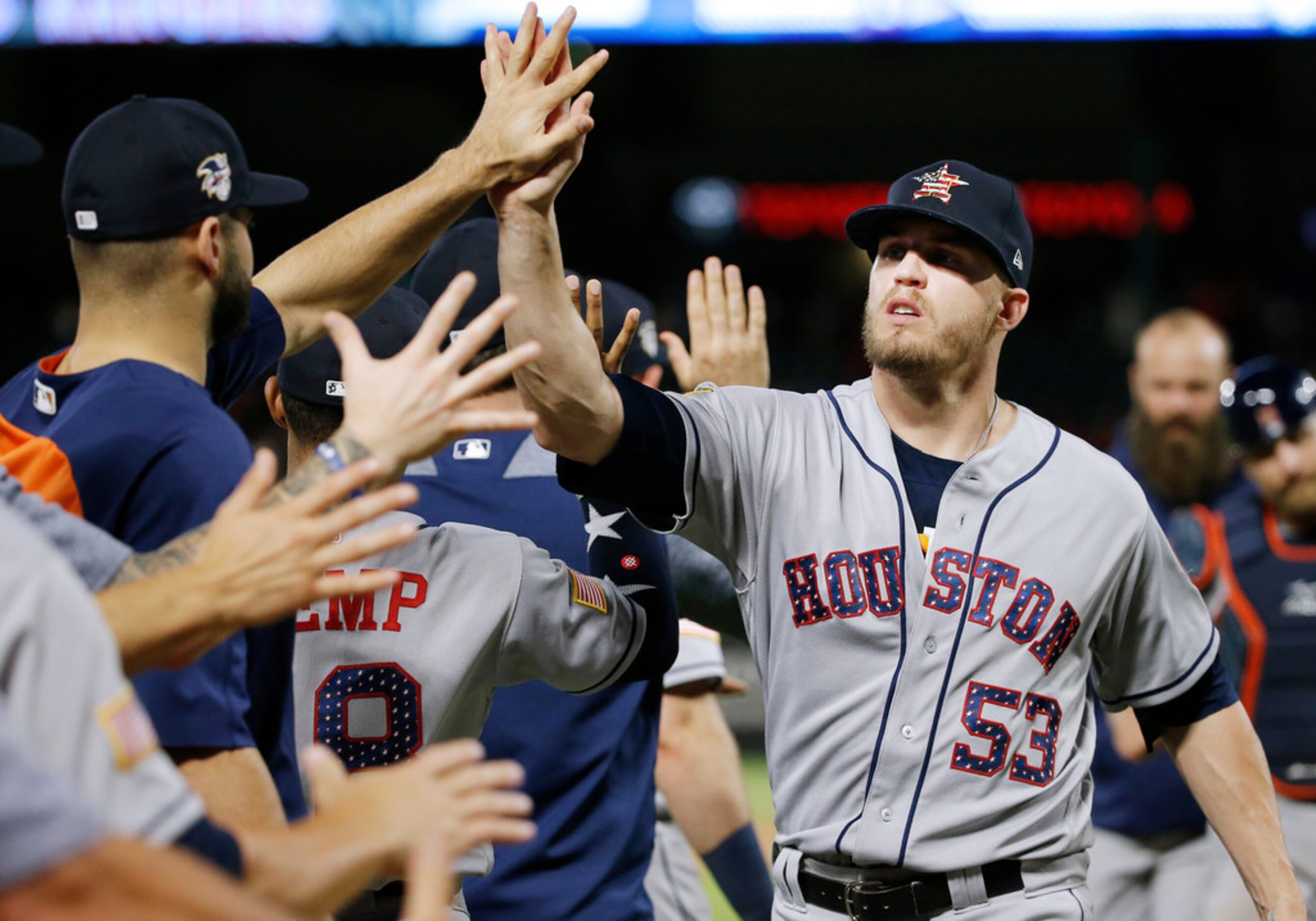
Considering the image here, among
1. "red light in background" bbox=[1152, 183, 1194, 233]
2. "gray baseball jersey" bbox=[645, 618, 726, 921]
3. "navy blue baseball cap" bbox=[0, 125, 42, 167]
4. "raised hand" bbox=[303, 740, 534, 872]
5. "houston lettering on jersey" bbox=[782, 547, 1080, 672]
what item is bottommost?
"gray baseball jersey" bbox=[645, 618, 726, 921]

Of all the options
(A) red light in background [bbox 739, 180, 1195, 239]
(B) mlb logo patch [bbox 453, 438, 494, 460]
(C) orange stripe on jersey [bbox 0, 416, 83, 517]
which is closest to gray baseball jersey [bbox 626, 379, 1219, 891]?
(B) mlb logo patch [bbox 453, 438, 494, 460]

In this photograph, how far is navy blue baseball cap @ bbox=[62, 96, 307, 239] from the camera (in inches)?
97.0

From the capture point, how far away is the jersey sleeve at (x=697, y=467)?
2.56 m

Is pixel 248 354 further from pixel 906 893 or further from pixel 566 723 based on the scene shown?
pixel 906 893

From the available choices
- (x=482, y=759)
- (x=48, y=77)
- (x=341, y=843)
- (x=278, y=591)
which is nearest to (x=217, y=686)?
(x=278, y=591)

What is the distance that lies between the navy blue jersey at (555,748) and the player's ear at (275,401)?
1.00 ft

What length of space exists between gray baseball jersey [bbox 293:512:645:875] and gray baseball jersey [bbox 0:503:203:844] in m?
1.08

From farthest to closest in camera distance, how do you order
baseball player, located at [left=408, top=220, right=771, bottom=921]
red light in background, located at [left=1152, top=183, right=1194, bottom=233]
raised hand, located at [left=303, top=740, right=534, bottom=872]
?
red light in background, located at [left=1152, top=183, right=1194, bottom=233], baseball player, located at [left=408, top=220, right=771, bottom=921], raised hand, located at [left=303, top=740, right=534, bottom=872]

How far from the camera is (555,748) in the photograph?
9.61 feet

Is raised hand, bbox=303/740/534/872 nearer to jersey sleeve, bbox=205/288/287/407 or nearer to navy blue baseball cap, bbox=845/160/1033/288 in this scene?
jersey sleeve, bbox=205/288/287/407

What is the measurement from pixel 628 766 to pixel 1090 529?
1.04m

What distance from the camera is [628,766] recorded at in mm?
3039

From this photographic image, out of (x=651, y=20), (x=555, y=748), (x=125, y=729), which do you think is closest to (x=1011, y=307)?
(x=555, y=748)

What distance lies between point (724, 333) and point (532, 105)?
33.4 inches
